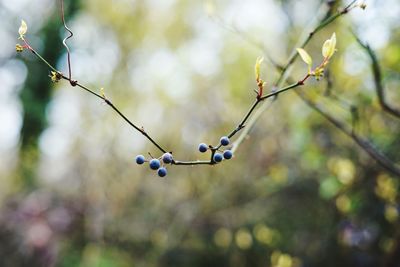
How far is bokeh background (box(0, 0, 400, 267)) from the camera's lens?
10.7ft

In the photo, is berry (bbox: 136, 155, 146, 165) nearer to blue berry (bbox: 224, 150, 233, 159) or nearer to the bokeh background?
blue berry (bbox: 224, 150, 233, 159)

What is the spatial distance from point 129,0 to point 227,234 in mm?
7217

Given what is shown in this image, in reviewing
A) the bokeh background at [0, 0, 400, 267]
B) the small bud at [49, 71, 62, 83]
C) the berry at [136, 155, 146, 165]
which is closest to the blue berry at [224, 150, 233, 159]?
the berry at [136, 155, 146, 165]

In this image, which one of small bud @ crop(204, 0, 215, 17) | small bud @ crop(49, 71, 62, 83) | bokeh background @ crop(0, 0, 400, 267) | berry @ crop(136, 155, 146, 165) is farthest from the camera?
bokeh background @ crop(0, 0, 400, 267)

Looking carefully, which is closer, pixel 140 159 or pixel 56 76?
pixel 56 76

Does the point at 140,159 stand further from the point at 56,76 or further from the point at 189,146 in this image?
the point at 189,146

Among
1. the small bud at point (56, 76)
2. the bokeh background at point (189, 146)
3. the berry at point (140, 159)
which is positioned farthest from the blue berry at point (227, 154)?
the bokeh background at point (189, 146)

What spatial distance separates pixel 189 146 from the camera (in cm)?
614

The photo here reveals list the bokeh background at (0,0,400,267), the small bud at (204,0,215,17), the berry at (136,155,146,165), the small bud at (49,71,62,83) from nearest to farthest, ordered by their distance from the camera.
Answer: the small bud at (49,71,62,83) → the berry at (136,155,146,165) → the small bud at (204,0,215,17) → the bokeh background at (0,0,400,267)

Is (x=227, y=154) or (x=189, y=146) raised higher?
(x=189, y=146)

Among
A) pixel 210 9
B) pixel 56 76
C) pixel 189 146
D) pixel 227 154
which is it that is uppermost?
pixel 189 146

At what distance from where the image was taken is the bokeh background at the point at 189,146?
326 centimetres

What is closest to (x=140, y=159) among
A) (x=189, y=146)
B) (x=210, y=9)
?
(x=210, y=9)

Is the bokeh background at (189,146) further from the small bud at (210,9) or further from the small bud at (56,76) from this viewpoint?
the small bud at (56,76)
